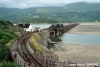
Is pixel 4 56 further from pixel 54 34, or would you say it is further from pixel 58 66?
pixel 54 34

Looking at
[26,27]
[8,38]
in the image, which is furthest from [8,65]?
[26,27]

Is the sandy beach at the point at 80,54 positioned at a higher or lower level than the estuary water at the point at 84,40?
higher

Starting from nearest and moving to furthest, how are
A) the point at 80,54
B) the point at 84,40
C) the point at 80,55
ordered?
1. the point at 80,55
2. the point at 80,54
3. the point at 84,40

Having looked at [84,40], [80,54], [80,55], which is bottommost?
[84,40]

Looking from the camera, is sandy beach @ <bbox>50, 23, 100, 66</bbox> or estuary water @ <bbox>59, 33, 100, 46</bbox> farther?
estuary water @ <bbox>59, 33, 100, 46</bbox>

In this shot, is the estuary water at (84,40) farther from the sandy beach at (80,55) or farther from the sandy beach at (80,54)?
the sandy beach at (80,55)

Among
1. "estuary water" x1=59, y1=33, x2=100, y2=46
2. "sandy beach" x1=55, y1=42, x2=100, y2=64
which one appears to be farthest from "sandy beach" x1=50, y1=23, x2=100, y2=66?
"estuary water" x1=59, y1=33, x2=100, y2=46

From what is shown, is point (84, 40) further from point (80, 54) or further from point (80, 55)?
point (80, 55)

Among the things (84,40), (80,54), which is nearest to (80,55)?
(80,54)

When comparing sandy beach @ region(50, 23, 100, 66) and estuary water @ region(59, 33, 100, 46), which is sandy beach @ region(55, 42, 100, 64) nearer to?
sandy beach @ region(50, 23, 100, 66)

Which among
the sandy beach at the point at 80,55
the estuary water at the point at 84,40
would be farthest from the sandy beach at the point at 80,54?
the estuary water at the point at 84,40

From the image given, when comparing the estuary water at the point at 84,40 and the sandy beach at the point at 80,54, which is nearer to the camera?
the sandy beach at the point at 80,54
